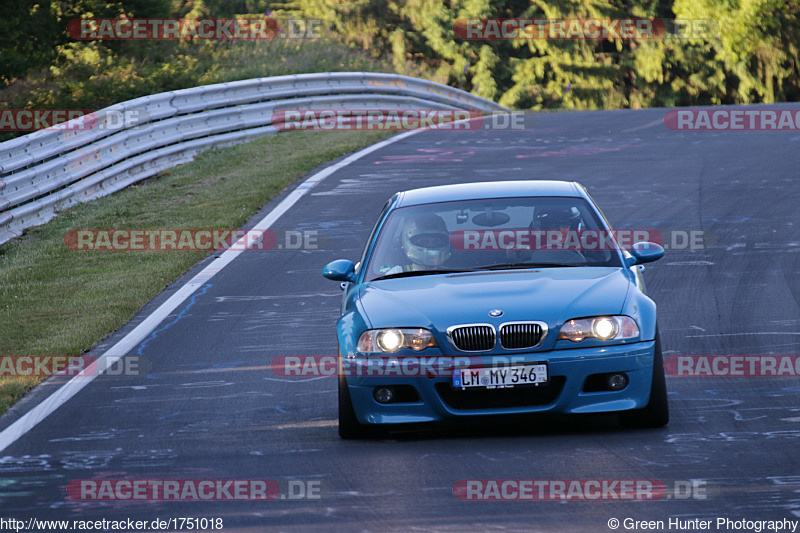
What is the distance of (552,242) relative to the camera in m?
7.95

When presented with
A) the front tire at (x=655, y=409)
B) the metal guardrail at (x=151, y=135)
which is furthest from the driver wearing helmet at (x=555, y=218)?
the metal guardrail at (x=151, y=135)

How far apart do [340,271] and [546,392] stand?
6.02 feet

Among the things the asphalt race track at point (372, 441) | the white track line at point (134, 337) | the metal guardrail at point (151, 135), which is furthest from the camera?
the metal guardrail at point (151, 135)

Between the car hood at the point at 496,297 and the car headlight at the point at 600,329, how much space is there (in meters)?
0.04

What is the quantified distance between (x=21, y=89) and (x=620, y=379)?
61.3 ft

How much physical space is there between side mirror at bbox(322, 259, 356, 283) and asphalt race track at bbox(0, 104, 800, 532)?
0.81 meters

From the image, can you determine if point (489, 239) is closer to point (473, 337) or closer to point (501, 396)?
point (473, 337)

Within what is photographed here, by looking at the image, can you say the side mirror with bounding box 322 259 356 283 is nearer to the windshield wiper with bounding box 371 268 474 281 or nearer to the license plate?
the windshield wiper with bounding box 371 268 474 281

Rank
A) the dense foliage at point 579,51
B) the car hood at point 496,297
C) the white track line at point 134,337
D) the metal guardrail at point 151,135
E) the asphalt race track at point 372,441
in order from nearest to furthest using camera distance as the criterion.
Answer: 1. the asphalt race track at point 372,441
2. the car hood at point 496,297
3. the white track line at point 134,337
4. the metal guardrail at point 151,135
5. the dense foliage at point 579,51

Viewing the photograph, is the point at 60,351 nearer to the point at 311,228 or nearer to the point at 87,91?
the point at 311,228

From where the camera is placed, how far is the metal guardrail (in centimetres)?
1508

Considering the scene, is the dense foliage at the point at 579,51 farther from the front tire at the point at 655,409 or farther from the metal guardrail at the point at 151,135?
the front tire at the point at 655,409

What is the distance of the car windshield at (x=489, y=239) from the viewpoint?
7812mm

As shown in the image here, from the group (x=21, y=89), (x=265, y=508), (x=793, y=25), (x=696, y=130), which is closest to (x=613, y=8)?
(x=793, y=25)
